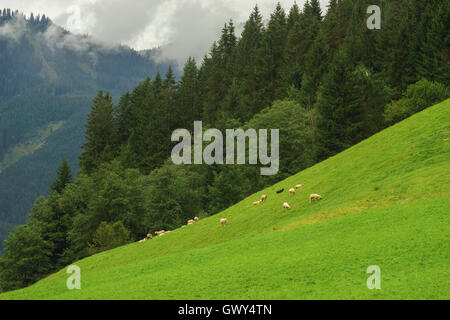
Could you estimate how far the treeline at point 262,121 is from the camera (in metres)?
63.7

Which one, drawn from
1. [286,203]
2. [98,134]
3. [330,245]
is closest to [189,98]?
[98,134]

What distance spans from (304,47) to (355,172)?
88.7m

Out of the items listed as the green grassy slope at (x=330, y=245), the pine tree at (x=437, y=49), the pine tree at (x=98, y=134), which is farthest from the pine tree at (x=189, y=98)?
the green grassy slope at (x=330, y=245)

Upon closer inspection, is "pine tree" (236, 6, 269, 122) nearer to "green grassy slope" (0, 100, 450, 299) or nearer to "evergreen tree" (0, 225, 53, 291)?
"evergreen tree" (0, 225, 53, 291)

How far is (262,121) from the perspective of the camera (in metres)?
82.8

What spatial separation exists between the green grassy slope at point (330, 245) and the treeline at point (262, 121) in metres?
23.1

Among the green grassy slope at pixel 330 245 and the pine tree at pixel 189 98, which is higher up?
the pine tree at pixel 189 98

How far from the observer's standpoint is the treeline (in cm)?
6369

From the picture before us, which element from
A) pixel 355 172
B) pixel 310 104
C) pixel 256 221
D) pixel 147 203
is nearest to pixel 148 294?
pixel 256 221

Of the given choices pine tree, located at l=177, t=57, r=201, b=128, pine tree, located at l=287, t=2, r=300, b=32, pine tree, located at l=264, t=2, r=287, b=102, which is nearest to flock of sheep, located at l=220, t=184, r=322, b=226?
pine tree, located at l=264, t=2, r=287, b=102

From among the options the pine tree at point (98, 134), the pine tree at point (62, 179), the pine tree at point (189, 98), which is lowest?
the pine tree at point (62, 179)

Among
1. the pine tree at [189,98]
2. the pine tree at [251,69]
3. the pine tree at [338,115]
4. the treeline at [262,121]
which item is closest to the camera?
the pine tree at [338,115]

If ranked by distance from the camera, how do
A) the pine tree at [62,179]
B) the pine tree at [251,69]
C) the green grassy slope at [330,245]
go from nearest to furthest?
the green grassy slope at [330,245] → the pine tree at [62,179] → the pine tree at [251,69]

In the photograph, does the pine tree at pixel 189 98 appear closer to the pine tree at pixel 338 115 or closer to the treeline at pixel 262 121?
the treeline at pixel 262 121
